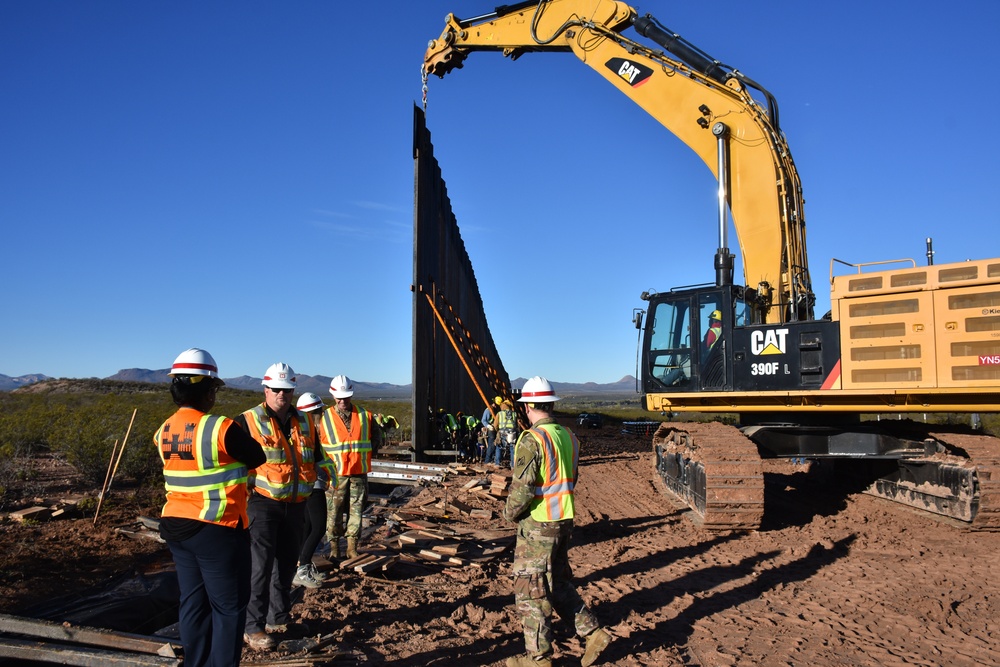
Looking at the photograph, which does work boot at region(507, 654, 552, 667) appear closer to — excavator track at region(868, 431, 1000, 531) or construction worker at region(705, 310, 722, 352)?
construction worker at region(705, 310, 722, 352)

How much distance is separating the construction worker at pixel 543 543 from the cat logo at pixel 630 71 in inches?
331

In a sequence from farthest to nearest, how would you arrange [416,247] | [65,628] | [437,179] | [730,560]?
1. [437,179]
2. [416,247]
3. [730,560]
4. [65,628]

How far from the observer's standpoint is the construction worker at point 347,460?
671 cm

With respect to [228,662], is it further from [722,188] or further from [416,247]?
[416,247]

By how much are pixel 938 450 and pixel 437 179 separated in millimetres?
11492

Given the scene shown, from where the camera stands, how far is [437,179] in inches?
662

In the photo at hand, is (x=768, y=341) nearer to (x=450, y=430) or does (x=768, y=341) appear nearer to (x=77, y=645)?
(x=77, y=645)

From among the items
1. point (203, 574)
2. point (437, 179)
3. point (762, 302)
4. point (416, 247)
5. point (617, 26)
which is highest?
point (617, 26)

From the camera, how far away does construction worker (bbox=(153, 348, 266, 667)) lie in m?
3.60

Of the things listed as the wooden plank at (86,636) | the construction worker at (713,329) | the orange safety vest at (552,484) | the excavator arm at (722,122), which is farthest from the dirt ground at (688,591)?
the excavator arm at (722,122)

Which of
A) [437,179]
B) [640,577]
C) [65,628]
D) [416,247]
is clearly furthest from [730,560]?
[437,179]

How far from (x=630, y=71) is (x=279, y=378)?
8706 millimetres

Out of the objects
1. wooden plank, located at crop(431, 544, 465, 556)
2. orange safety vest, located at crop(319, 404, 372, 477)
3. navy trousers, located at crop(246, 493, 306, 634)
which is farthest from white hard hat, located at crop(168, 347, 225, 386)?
wooden plank, located at crop(431, 544, 465, 556)

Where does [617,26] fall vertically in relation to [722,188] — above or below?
above
